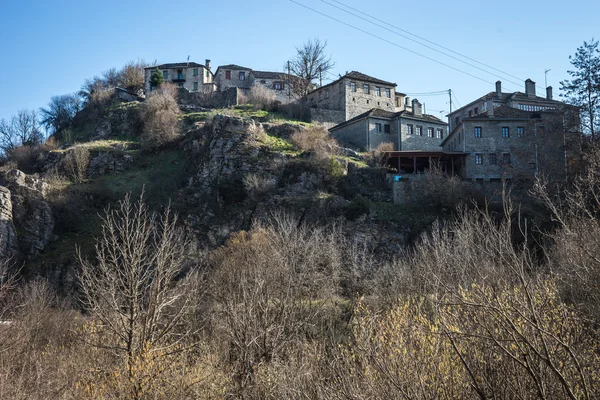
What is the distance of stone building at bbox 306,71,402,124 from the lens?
6062 centimetres

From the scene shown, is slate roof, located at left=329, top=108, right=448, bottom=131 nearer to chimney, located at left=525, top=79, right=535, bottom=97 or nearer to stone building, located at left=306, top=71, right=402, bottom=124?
stone building, located at left=306, top=71, right=402, bottom=124

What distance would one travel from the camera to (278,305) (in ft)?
76.4

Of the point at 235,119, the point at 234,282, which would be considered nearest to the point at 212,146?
the point at 235,119

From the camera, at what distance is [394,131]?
5322 centimetres

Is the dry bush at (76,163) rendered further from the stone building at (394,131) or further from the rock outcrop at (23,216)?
the stone building at (394,131)

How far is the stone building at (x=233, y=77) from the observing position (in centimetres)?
7444

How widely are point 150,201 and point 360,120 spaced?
21664 mm

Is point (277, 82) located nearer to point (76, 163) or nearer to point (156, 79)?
point (156, 79)

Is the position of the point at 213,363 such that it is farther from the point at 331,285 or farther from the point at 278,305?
the point at 331,285

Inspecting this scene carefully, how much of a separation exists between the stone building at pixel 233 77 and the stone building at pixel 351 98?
13.6m

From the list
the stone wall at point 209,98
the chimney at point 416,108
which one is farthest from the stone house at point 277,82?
the chimney at point 416,108

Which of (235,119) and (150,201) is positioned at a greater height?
(235,119)

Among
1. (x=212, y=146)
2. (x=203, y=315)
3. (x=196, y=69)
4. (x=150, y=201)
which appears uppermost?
(x=196, y=69)

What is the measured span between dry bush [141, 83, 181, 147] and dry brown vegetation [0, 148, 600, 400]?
68.2ft
